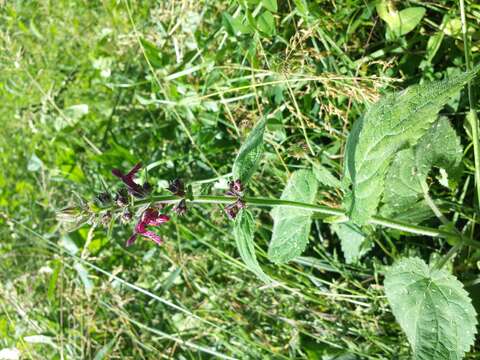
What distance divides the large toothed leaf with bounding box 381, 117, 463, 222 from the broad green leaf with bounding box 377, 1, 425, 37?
0.48 metres

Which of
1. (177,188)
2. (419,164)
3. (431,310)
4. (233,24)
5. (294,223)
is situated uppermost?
(233,24)

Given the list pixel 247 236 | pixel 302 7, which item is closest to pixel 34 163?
pixel 302 7

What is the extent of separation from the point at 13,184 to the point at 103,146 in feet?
2.96

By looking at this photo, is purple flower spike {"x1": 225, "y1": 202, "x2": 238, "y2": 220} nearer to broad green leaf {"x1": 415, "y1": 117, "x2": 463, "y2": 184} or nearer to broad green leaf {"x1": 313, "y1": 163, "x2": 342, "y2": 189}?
broad green leaf {"x1": 313, "y1": 163, "x2": 342, "y2": 189}

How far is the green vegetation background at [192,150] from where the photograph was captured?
2.22m

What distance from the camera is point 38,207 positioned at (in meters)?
3.41

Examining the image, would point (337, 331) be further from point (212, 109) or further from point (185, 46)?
point (185, 46)

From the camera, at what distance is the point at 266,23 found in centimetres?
225

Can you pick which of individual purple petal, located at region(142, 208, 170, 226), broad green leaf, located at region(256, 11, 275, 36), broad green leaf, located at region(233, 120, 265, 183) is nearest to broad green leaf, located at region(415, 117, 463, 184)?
broad green leaf, located at region(233, 120, 265, 183)

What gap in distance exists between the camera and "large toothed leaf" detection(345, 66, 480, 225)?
1522 millimetres

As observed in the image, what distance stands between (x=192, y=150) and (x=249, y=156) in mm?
1207

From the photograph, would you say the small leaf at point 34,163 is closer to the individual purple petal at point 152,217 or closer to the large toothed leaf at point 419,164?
the individual purple petal at point 152,217

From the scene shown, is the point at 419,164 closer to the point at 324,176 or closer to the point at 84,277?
the point at 324,176

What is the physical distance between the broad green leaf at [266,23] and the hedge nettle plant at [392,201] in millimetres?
640
